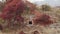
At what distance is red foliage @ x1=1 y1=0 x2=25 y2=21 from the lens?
189 centimetres

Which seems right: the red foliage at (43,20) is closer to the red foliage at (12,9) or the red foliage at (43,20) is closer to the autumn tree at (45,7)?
the autumn tree at (45,7)

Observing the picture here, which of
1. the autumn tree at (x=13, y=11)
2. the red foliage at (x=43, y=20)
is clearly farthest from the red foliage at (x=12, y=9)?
the red foliage at (x=43, y=20)

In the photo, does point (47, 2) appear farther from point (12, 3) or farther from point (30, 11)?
point (12, 3)

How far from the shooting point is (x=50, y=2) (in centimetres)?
207

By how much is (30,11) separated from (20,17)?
0.19 m

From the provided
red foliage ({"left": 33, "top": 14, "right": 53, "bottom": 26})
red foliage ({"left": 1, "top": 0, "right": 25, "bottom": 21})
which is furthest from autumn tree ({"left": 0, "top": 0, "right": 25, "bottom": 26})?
red foliage ({"left": 33, "top": 14, "right": 53, "bottom": 26})

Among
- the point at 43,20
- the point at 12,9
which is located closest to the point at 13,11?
the point at 12,9

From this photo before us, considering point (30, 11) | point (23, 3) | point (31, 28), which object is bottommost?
point (31, 28)

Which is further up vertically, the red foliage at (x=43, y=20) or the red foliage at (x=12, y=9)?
the red foliage at (x=12, y=9)

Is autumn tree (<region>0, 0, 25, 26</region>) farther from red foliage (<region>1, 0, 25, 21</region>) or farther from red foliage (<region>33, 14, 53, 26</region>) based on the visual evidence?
red foliage (<region>33, 14, 53, 26</region>)

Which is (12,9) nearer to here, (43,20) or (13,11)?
(13,11)

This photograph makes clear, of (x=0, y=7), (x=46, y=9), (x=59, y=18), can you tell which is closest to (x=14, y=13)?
(x=0, y=7)

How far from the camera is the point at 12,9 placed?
1892 mm

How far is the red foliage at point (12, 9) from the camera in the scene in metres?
1.89
